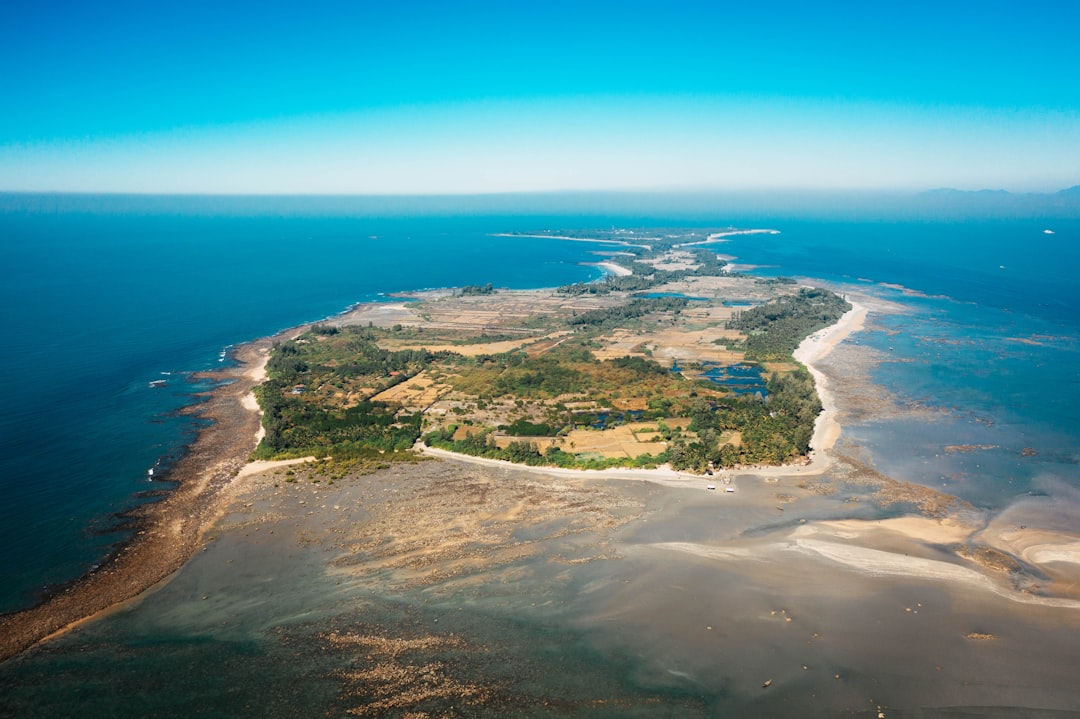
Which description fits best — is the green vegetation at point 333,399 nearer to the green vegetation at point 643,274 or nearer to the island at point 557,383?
the island at point 557,383

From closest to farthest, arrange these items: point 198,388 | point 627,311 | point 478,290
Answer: point 198,388
point 627,311
point 478,290

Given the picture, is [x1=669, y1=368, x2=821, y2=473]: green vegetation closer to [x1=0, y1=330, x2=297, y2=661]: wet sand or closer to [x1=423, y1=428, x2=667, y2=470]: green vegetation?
[x1=423, y1=428, x2=667, y2=470]: green vegetation

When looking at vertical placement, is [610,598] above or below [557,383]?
below

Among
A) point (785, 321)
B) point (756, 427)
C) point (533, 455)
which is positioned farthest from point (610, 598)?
point (785, 321)

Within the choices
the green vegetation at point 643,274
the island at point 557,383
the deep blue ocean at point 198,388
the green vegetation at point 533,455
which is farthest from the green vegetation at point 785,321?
the green vegetation at point 533,455

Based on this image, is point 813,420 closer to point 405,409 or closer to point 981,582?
point 981,582

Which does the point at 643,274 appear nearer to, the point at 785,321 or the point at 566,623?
the point at 785,321

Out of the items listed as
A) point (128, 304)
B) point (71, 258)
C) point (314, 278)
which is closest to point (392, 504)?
point (128, 304)

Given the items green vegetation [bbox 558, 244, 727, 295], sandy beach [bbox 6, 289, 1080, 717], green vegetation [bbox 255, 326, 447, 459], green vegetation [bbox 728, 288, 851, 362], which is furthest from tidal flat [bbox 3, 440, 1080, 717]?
green vegetation [bbox 558, 244, 727, 295]
